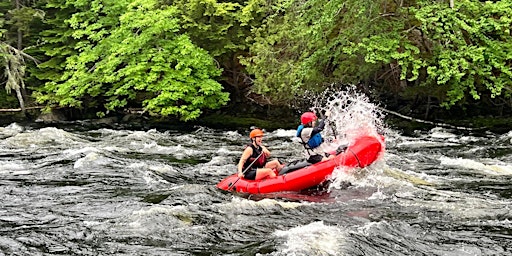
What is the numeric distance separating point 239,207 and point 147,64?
13.8m

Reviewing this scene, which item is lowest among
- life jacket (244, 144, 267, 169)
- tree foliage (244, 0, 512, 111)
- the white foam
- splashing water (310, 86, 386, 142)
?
splashing water (310, 86, 386, 142)

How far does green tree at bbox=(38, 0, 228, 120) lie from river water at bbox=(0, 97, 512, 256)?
7289mm

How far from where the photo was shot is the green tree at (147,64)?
2008 cm

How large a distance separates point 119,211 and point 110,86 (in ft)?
53.6

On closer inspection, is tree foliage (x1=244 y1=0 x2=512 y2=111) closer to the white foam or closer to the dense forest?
the dense forest

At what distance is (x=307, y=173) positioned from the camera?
337 inches

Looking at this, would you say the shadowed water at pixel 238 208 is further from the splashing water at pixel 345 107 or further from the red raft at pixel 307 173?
the splashing water at pixel 345 107

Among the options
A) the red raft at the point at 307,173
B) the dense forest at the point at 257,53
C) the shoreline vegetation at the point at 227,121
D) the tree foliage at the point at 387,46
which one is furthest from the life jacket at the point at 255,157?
the shoreline vegetation at the point at 227,121

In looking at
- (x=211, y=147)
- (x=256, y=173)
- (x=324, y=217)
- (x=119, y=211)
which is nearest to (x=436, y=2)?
(x=211, y=147)

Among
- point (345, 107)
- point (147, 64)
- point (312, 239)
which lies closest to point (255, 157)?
point (312, 239)

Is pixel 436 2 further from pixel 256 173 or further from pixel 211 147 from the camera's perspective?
pixel 256 173

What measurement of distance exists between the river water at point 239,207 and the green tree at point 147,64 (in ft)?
23.9

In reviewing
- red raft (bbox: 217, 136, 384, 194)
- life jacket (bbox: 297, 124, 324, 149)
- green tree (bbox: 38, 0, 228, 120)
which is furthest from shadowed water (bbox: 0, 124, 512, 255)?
green tree (bbox: 38, 0, 228, 120)

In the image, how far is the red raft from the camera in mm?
8516
